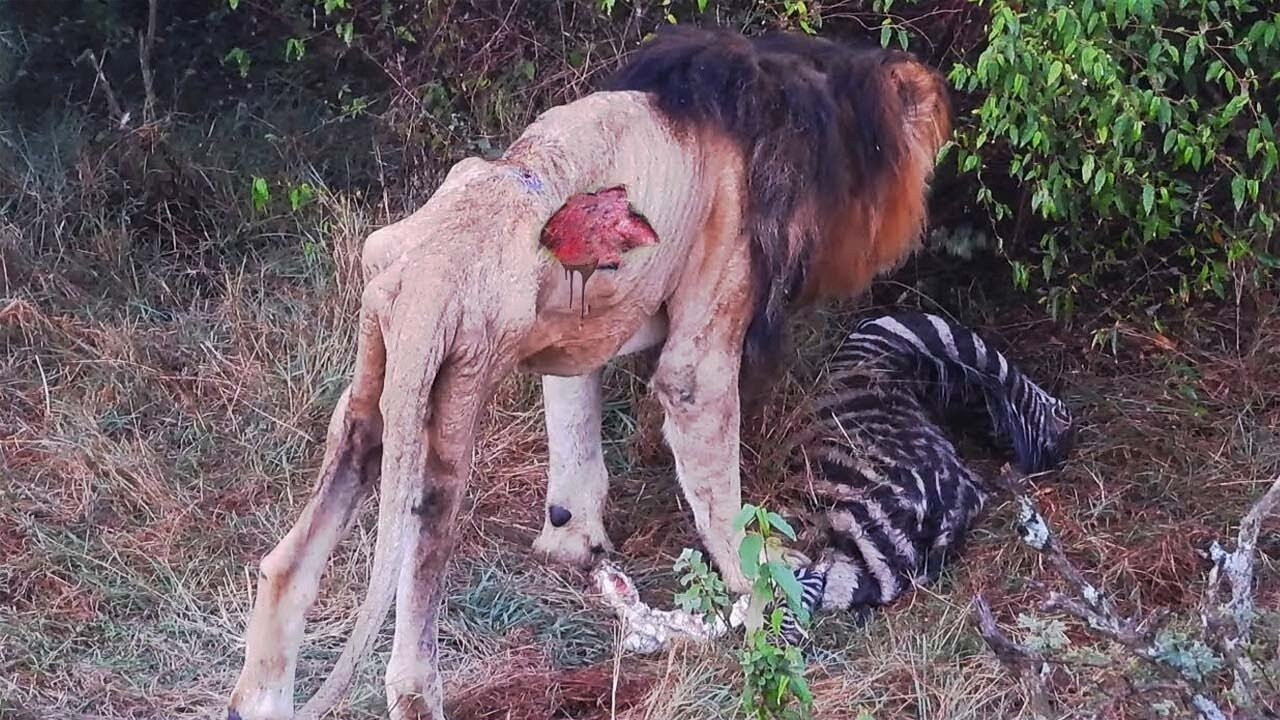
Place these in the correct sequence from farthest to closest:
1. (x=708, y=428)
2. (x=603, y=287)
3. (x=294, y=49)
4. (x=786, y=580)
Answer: (x=294, y=49), (x=708, y=428), (x=603, y=287), (x=786, y=580)

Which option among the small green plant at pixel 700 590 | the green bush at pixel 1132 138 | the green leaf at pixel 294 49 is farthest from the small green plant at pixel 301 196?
the small green plant at pixel 700 590

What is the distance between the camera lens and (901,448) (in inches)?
190

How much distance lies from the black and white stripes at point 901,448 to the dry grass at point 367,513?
0.31 feet

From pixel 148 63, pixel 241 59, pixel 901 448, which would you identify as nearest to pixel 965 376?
pixel 901 448

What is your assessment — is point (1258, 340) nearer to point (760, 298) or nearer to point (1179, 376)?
point (1179, 376)

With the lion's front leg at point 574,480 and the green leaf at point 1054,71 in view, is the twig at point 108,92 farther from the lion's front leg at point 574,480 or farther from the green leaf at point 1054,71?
the green leaf at point 1054,71

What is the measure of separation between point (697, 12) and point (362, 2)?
137cm

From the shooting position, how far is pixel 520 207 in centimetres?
354

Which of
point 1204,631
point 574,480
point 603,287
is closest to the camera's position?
point 1204,631

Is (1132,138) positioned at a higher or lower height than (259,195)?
higher

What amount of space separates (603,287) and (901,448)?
146 cm

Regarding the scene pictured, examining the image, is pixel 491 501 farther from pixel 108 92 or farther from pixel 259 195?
pixel 108 92

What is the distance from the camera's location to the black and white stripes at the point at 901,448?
14.7ft

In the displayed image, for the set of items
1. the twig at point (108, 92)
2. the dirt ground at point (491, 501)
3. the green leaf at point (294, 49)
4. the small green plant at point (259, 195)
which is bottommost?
the dirt ground at point (491, 501)
